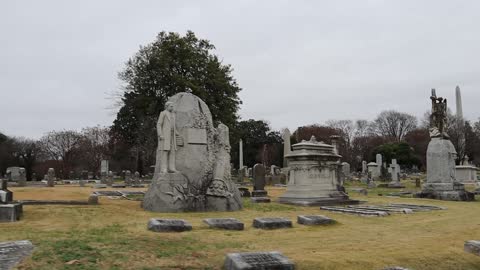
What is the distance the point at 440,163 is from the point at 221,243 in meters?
14.3

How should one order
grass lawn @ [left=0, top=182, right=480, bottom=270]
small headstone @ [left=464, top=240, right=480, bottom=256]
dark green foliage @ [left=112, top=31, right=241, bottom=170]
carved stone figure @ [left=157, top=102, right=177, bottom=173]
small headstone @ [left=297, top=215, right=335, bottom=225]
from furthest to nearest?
dark green foliage @ [left=112, top=31, right=241, bottom=170] → carved stone figure @ [left=157, top=102, right=177, bottom=173] → small headstone @ [left=297, top=215, right=335, bottom=225] → small headstone @ [left=464, top=240, right=480, bottom=256] → grass lawn @ [left=0, top=182, right=480, bottom=270]

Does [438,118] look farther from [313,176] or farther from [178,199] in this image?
[178,199]

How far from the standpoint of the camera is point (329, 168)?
1661cm

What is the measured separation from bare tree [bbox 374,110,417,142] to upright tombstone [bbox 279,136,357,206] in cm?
6595

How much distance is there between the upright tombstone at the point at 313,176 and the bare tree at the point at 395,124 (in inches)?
2596

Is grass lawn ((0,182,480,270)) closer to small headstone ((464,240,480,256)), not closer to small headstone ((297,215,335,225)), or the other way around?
small headstone ((464,240,480,256))

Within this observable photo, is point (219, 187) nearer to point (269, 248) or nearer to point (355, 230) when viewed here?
point (355, 230)

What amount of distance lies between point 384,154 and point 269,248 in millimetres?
54425

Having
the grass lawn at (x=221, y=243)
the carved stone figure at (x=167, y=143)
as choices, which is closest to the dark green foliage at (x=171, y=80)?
the carved stone figure at (x=167, y=143)

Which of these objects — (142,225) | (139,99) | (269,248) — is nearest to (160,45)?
(139,99)

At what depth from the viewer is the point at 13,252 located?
223 inches

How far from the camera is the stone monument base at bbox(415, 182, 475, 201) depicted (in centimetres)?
1739

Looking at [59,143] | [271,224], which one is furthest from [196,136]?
[59,143]

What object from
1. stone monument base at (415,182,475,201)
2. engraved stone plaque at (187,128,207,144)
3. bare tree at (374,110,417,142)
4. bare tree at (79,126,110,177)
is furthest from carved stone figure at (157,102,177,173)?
bare tree at (374,110,417,142)
